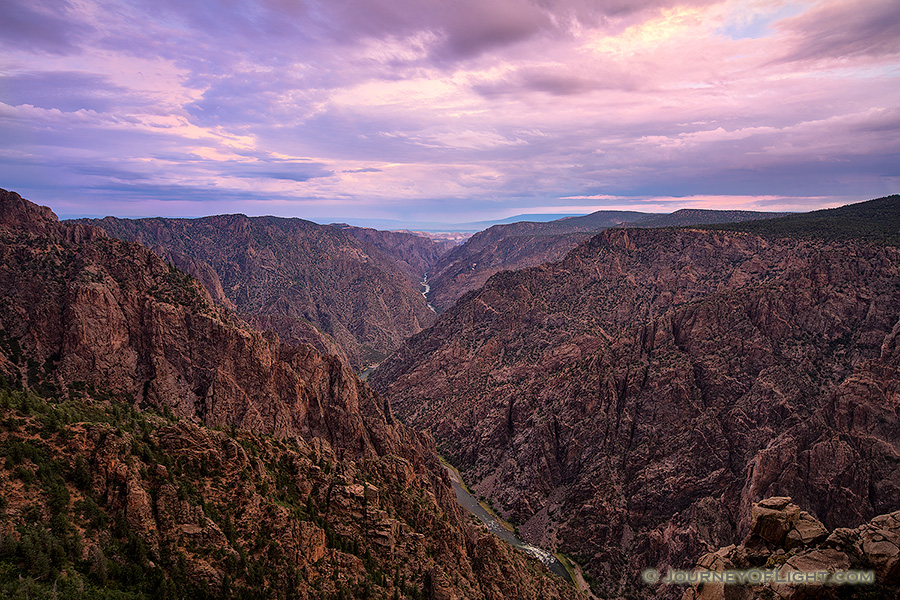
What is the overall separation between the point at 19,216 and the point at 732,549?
11728cm

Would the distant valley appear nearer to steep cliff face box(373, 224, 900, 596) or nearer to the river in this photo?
steep cliff face box(373, 224, 900, 596)

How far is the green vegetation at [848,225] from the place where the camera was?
13500cm

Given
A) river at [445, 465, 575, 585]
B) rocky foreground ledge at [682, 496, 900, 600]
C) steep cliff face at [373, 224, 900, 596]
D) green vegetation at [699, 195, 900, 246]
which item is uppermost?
green vegetation at [699, 195, 900, 246]

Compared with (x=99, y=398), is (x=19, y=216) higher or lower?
higher

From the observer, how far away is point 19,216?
88875mm

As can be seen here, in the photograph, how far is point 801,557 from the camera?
25188 millimetres

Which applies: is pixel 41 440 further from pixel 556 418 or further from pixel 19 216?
pixel 556 418

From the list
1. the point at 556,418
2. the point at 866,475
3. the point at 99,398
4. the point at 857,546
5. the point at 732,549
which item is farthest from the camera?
the point at 556,418

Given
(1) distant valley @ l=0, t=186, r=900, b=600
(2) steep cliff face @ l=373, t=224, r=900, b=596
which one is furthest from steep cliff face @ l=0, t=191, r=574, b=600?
(2) steep cliff face @ l=373, t=224, r=900, b=596

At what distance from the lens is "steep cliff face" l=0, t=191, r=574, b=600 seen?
107 ft

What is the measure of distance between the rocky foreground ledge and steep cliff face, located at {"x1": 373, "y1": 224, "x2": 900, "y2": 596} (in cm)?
6246

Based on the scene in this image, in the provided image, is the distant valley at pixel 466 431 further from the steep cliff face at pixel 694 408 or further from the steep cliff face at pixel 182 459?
the steep cliff face at pixel 694 408

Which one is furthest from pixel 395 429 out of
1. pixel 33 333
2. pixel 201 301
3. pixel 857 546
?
pixel 857 546

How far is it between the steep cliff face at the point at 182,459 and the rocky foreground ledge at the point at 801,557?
3054 cm
